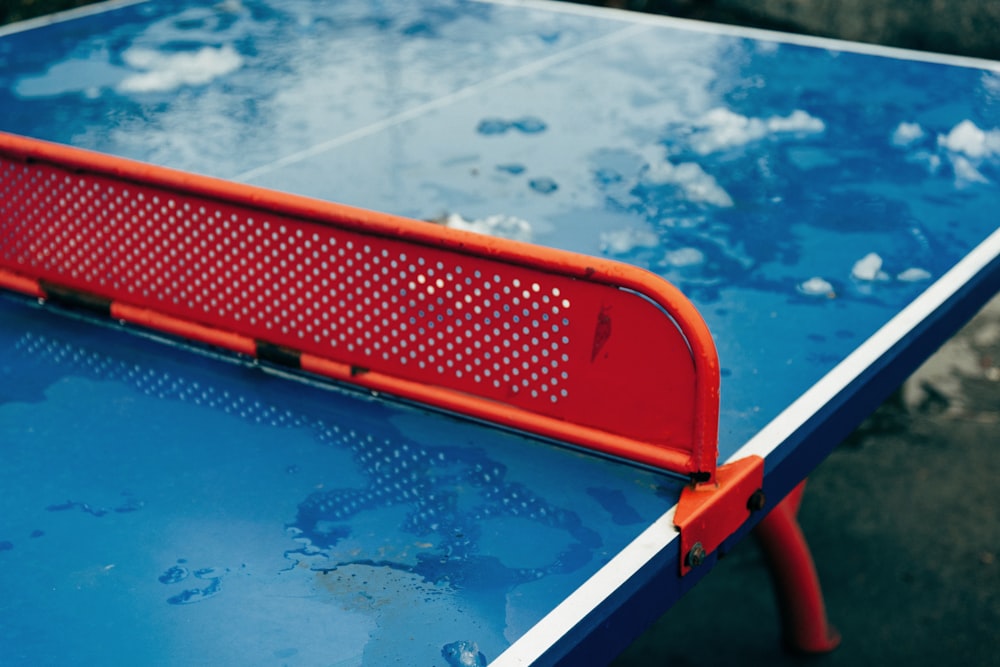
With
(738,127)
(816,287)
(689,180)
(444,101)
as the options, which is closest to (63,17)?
(444,101)

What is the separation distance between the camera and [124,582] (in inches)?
93.7

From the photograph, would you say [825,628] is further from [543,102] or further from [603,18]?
[603,18]

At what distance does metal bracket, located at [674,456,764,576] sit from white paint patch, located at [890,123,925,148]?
2.52 metres

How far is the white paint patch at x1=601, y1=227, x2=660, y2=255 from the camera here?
3762 mm

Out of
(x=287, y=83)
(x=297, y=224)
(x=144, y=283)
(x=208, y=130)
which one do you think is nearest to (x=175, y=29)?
(x=287, y=83)

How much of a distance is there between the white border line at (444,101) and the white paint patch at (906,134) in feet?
6.11

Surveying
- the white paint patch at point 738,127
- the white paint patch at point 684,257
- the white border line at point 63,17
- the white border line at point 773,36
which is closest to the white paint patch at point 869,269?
the white paint patch at point 684,257

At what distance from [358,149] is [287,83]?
1.11m

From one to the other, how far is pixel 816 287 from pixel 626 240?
0.66 m

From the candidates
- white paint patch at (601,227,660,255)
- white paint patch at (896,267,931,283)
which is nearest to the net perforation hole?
white paint patch at (601,227,660,255)

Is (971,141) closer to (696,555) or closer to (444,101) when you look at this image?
(444,101)

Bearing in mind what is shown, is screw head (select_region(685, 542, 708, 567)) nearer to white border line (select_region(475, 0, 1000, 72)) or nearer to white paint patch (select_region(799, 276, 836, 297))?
white paint patch (select_region(799, 276, 836, 297))

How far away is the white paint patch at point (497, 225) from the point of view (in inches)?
153

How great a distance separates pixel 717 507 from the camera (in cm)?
255
